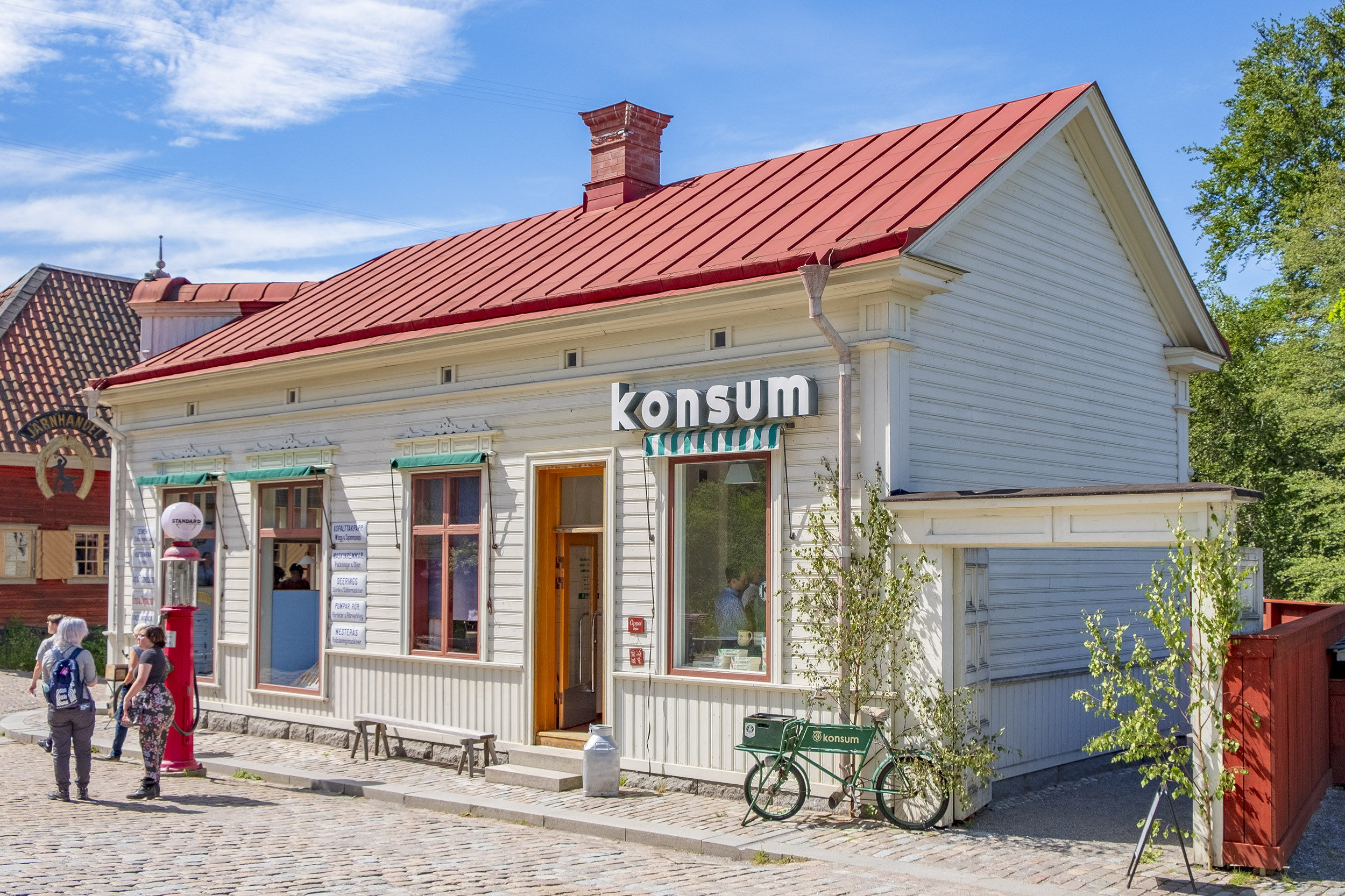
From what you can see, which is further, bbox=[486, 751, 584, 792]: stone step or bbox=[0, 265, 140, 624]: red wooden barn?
bbox=[0, 265, 140, 624]: red wooden barn

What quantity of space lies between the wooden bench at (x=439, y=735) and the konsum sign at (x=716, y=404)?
11.0ft

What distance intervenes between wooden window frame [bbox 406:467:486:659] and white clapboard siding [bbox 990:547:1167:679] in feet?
16.5

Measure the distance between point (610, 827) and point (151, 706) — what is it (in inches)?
181

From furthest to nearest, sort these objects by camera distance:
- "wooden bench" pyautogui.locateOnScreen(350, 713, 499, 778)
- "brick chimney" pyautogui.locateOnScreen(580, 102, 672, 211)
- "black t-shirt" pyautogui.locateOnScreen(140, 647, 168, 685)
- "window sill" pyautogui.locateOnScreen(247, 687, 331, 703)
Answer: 1. "brick chimney" pyautogui.locateOnScreen(580, 102, 672, 211)
2. "window sill" pyautogui.locateOnScreen(247, 687, 331, 703)
3. "wooden bench" pyautogui.locateOnScreen(350, 713, 499, 778)
4. "black t-shirt" pyautogui.locateOnScreen(140, 647, 168, 685)

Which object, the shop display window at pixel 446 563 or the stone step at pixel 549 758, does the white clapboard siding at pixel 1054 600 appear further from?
the shop display window at pixel 446 563

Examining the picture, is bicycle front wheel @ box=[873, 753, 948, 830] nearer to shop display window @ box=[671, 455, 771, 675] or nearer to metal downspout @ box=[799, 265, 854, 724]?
metal downspout @ box=[799, 265, 854, 724]

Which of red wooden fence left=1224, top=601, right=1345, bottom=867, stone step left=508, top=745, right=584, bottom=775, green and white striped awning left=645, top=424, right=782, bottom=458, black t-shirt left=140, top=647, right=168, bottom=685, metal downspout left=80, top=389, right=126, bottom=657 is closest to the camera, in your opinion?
red wooden fence left=1224, top=601, right=1345, bottom=867

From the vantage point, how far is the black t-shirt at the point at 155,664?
38.1 feet

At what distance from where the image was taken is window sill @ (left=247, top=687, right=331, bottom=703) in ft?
48.4

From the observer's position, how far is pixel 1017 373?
1173 cm

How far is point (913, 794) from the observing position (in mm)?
9578

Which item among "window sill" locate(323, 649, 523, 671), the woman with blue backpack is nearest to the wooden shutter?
"window sill" locate(323, 649, 523, 671)

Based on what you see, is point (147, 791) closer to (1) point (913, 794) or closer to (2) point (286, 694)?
(2) point (286, 694)

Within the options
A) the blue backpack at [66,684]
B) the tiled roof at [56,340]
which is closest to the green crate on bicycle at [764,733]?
the blue backpack at [66,684]
